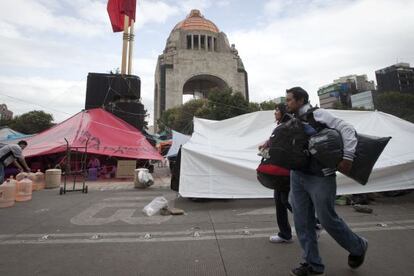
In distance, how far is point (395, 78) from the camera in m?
80.5

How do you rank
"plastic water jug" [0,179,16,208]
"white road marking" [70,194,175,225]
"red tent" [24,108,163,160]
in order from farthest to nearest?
"red tent" [24,108,163,160] < "plastic water jug" [0,179,16,208] < "white road marking" [70,194,175,225]

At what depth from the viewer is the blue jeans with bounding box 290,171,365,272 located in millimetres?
2477

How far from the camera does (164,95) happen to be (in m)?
55.8

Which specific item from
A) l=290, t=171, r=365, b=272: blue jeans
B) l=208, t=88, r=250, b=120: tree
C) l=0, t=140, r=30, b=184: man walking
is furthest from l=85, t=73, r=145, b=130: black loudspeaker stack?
l=290, t=171, r=365, b=272: blue jeans

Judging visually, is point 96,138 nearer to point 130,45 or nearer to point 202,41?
point 130,45

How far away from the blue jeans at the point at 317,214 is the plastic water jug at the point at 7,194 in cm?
662

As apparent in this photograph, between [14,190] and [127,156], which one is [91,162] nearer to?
[127,156]

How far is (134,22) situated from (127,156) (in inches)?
545

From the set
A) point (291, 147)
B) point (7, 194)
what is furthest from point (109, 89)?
point (291, 147)

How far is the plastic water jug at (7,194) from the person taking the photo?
619 centimetres

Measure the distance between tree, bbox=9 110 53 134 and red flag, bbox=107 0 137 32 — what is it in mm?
38448

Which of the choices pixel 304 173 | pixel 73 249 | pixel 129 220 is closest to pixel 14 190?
pixel 129 220

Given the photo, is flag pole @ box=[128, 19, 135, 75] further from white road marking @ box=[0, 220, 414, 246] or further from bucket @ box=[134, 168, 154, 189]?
white road marking @ box=[0, 220, 414, 246]

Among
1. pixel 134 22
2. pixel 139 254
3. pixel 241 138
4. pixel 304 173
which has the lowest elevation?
pixel 139 254
